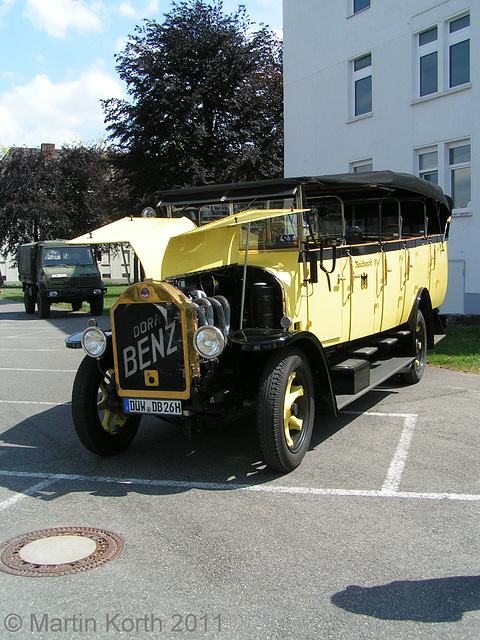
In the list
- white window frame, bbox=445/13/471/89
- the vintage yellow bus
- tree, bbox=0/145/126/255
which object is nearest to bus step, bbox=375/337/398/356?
the vintage yellow bus

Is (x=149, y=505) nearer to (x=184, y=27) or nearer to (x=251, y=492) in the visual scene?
(x=251, y=492)

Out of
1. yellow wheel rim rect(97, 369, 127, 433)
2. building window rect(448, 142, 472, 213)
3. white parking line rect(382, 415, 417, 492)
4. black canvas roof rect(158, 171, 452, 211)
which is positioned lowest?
white parking line rect(382, 415, 417, 492)

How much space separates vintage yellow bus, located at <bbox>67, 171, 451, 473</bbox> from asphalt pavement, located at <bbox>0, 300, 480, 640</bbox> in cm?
44

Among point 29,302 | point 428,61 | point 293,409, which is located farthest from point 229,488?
point 29,302

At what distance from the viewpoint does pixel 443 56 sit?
15.6m

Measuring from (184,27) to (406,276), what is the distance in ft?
70.5

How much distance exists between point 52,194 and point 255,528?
3505 cm

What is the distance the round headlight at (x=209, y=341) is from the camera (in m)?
4.91

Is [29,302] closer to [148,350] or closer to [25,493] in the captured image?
[148,350]

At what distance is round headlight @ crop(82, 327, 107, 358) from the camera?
214 inches

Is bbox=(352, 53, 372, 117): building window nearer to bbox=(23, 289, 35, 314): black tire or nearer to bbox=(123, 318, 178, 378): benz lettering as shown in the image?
bbox=(23, 289, 35, 314): black tire

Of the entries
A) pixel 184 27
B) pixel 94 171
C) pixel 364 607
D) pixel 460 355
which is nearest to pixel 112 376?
pixel 364 607

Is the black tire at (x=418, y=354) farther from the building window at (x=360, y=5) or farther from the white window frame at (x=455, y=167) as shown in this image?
the building window at (x=360, y=5)

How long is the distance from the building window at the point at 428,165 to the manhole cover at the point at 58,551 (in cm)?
1408
